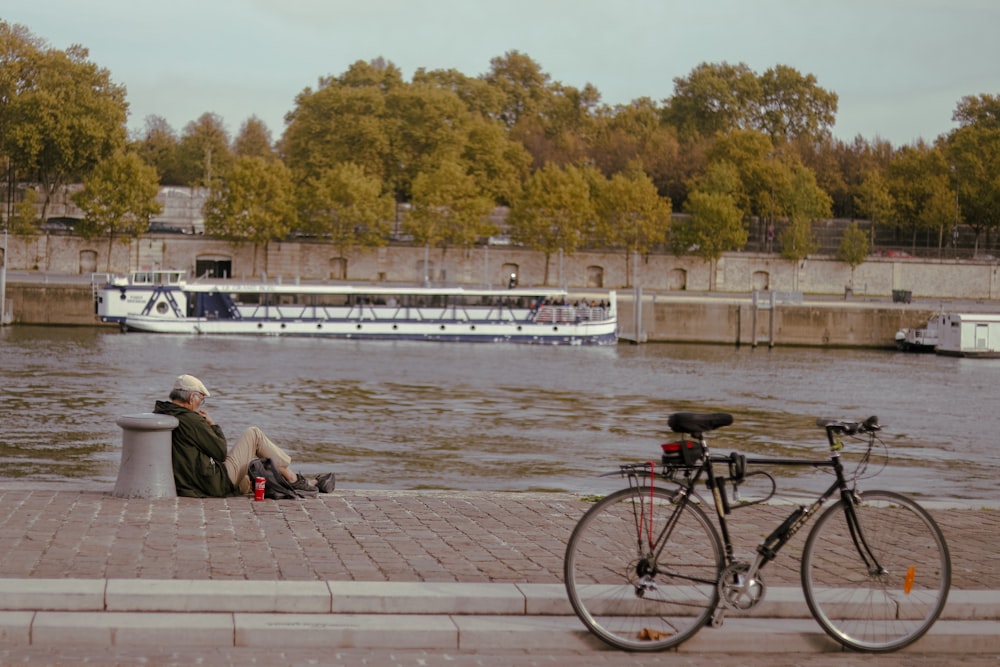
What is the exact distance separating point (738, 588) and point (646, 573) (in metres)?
0.49

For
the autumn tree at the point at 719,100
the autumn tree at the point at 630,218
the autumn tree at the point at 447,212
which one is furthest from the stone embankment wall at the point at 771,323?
the autumn tree at the point at 719,100

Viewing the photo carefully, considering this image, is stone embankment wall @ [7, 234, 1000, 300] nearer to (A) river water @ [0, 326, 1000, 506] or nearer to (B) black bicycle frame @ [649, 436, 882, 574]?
(A) river water @ [0, 326, 1000, 506]

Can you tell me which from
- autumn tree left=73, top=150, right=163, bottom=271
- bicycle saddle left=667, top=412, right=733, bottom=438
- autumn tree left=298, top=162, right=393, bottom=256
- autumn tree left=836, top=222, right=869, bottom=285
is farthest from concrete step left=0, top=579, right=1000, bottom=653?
autumn tree left=836, top=222, right=869, bottom=285

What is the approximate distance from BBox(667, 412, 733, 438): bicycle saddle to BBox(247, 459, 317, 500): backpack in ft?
15.8

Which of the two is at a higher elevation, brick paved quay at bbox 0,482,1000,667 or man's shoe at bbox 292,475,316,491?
man's shoe at bbox 292,475,316,491

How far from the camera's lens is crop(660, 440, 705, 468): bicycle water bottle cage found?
739 centimetres

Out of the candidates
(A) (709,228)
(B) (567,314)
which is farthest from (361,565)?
(A) (709,228)

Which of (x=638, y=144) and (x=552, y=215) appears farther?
(x=638, y=144)

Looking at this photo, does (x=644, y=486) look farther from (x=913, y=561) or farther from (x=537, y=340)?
(x=537, y=340)

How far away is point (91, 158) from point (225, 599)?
8644cm

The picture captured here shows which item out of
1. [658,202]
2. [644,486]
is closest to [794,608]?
[644,486]

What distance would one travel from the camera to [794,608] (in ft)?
26.5

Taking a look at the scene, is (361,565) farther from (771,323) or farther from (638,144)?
(638,144)

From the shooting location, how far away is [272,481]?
37.4 feet
